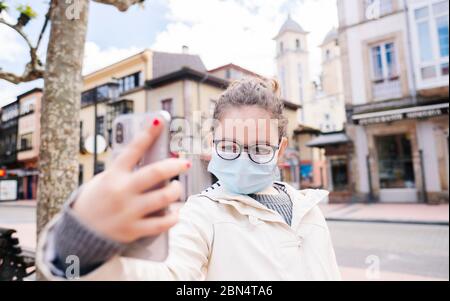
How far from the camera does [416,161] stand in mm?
11195

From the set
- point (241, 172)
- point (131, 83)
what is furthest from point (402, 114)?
point (241, 172)

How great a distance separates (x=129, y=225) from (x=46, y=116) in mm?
1711

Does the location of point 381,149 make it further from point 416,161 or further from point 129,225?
point 129,225

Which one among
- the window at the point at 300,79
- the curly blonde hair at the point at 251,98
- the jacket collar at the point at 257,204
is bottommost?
the jacket collar at the point at 257,204

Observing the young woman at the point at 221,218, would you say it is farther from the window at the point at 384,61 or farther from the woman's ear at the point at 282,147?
the window at the point at 384,61

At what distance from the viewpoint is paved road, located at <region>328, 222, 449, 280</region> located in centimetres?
438

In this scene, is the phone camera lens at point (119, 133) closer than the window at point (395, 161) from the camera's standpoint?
Yes

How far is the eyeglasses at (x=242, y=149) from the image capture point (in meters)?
0.97

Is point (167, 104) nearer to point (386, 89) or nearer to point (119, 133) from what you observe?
point (386, 89)

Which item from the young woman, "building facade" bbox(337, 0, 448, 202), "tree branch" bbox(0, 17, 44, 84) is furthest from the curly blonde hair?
"building facade" bbox(337, 0, 448, 202)

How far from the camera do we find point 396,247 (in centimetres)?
553

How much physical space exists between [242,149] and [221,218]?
0.23 m

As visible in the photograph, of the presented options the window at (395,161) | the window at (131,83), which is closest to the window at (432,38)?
the window at (395,161)

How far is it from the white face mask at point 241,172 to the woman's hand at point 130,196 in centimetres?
56
